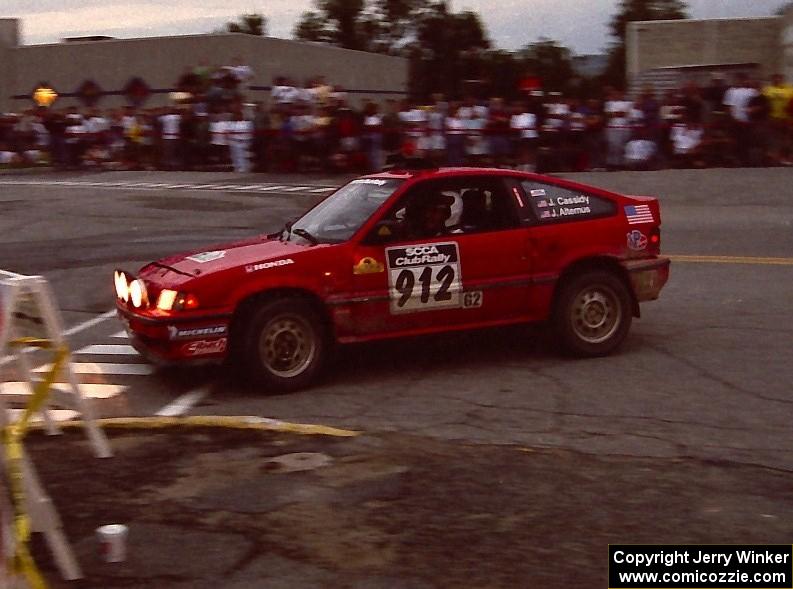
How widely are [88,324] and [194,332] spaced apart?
134 inches

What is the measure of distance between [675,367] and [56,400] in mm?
4495

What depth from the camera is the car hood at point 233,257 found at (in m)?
7.96

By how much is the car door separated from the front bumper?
0.96 m

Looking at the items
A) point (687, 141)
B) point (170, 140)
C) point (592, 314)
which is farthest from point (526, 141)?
point (592, 314)

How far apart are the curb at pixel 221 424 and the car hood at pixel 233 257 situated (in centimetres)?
114


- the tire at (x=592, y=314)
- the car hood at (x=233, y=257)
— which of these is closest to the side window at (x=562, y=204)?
the tire at (x=592, y=314)

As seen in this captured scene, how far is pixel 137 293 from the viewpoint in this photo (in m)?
8.05

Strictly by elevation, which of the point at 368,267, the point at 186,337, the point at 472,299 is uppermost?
the point at 368,267

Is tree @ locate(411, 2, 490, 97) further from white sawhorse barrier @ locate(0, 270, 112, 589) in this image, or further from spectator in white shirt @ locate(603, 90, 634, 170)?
white sawhorse barrier @ locate(0, 270, 112, 589)

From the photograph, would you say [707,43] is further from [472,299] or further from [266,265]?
[266,265]

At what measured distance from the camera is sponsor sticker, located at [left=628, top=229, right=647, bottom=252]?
905 centimetres

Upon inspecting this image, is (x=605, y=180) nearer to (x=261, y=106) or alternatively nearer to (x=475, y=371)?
(x=261, y=106)

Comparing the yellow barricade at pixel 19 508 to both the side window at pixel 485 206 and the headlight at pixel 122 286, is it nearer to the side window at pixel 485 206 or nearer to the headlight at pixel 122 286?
the headlight at pixel 122 286

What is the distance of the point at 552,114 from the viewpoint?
21.9 metres
